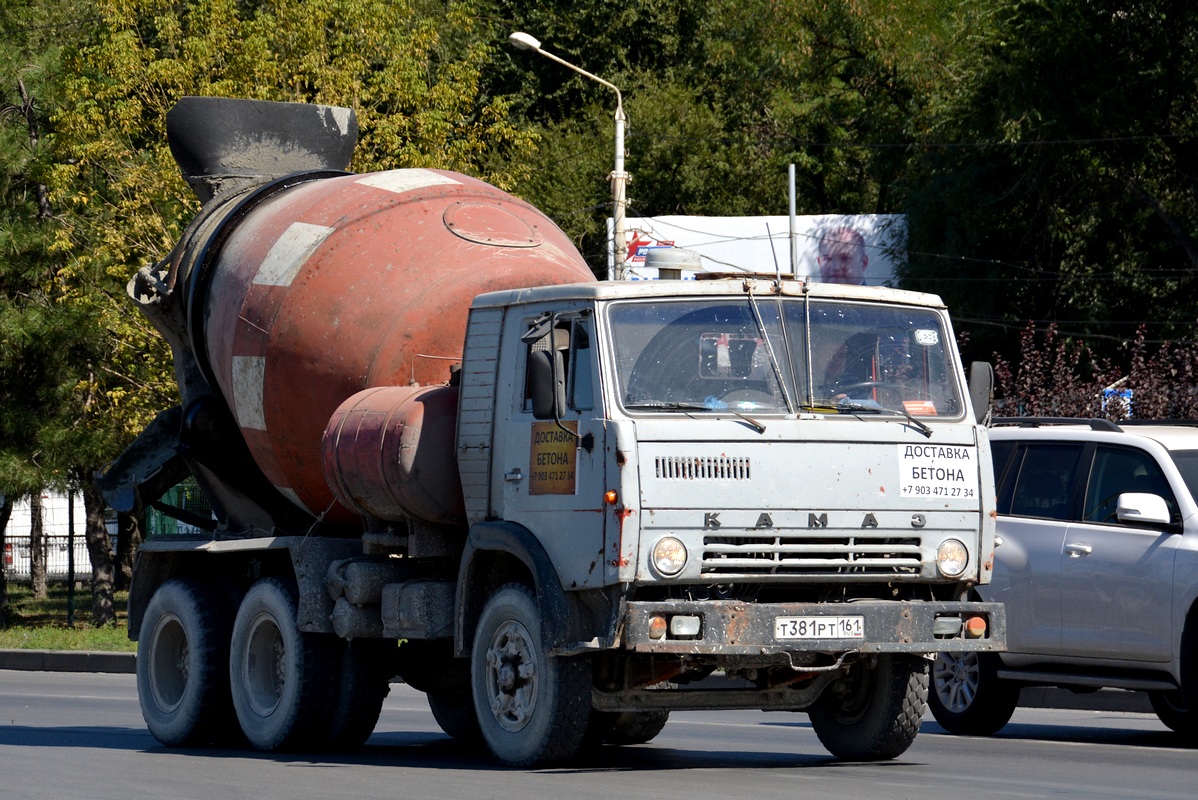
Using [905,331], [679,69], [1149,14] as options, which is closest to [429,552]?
[905,331]

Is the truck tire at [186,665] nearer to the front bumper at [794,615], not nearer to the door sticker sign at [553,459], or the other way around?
the door sticker sign at [553,459]

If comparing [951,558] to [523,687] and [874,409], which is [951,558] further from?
[523,687]

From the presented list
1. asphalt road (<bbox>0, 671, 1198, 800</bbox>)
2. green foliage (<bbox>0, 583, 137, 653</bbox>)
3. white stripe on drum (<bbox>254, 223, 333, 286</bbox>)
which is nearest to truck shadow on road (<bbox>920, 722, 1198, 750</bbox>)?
asphalt road (<bbox>0, 671, 1198, 800</bbox>)

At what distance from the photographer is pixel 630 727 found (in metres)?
11.5

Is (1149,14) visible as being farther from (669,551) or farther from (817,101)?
(669,551)

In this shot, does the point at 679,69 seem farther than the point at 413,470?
Yes

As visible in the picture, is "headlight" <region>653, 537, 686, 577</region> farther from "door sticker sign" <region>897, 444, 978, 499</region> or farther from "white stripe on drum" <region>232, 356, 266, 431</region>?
"white stripe on drum" <region>232, 356, 266, 431</region>

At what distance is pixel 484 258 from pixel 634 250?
25.5m

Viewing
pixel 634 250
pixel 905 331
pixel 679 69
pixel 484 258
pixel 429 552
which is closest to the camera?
pixel 905 331

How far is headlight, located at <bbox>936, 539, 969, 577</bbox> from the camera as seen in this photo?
9.38 m

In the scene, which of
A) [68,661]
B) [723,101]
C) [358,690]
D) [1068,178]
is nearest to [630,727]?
[358,690]

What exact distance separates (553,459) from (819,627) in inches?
59.7

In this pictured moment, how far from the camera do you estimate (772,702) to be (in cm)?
982

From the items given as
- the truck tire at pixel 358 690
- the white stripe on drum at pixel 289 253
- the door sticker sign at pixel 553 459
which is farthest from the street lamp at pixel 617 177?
the door sticker sign at pixel 553 459
